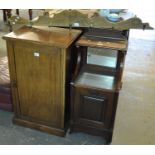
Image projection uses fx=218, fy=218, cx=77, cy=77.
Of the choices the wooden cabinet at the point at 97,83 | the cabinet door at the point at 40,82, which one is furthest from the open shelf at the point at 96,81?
the cabinet door at the point at 40,82

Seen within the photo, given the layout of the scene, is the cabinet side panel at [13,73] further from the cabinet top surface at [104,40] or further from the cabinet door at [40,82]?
the cabinet top surface at [104,40]

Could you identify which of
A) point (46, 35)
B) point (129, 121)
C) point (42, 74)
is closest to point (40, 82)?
point (42, 74)

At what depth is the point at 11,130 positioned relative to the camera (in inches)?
74.0

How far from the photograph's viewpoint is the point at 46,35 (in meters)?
1.57

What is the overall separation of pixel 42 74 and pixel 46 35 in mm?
285

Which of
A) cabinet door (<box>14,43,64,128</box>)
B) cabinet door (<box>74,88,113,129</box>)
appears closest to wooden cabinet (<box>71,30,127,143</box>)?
cabinet door (<box>74,88,113,129</box>)

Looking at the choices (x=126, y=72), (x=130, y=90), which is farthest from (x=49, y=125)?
(x=126, y=72)

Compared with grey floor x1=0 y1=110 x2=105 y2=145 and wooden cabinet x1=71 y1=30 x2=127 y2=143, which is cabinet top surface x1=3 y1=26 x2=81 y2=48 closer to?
wooden cabinet x1=71 y1=30 x2=127 y2=143

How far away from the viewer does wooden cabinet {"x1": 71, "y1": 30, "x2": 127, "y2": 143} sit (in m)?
1.58

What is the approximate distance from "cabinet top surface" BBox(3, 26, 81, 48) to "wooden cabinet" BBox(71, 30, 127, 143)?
3.6 inches

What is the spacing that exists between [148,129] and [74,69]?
2.82ft

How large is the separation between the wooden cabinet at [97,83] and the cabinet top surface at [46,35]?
90 mm
